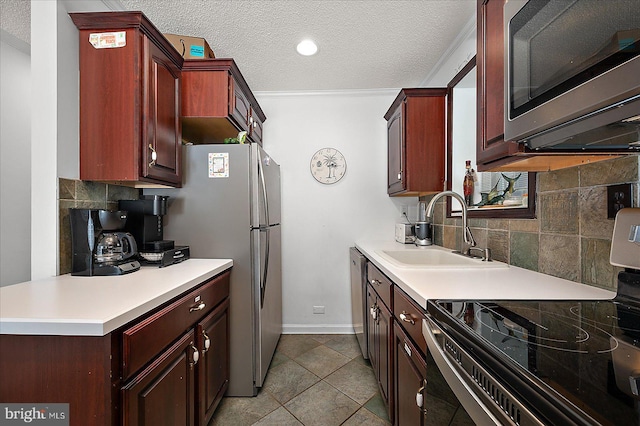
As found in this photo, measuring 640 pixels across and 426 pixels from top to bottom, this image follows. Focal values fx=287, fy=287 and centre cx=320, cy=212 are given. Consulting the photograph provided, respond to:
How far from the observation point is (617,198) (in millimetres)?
975

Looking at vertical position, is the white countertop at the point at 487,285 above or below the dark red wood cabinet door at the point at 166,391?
above

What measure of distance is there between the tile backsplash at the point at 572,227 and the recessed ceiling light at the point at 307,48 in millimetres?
1735

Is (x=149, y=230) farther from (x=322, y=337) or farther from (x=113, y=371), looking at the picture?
(x=322, y=337)

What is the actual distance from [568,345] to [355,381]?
1748mm

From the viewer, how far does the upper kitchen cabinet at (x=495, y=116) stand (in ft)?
3.34

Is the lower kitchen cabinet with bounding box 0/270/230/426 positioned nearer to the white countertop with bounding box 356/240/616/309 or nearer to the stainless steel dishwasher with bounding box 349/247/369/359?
the white countertop with bounding box 356/240/616/309

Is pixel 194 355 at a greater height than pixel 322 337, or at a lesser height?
greater

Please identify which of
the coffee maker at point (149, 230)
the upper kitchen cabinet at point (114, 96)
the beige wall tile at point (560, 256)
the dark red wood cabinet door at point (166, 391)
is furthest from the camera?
the coffee maker at point (149, 230)

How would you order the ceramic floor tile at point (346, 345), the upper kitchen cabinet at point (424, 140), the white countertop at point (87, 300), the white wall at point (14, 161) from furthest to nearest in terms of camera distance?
the ceramic floor tile at point (346, 345)
the upper kitchen cabinet at point (424, 140)
the white wall at point (14, 161)
the white countertop at point (87, 300)

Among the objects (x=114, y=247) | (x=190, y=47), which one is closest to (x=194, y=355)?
(x=114, y=247)

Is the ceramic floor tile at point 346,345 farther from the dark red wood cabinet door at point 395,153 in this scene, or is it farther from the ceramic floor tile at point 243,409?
the dark red wood cabinet door at point 395,153

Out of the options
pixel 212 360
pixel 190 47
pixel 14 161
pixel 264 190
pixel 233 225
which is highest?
pixel 190 47

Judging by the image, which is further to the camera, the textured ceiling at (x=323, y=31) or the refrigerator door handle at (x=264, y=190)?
the refrigerator door handle at (x=264, y=190)

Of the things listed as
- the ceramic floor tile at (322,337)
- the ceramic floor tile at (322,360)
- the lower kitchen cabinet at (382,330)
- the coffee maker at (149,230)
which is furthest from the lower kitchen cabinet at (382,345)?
the coffee maker at (149,230)
